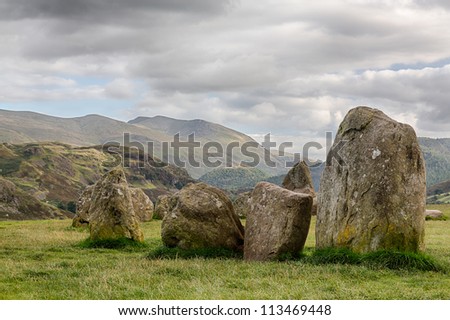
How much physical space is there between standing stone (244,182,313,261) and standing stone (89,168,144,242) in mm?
8190

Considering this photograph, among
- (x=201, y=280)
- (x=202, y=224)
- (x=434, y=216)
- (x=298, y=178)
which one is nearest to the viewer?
(x=201, y=280)

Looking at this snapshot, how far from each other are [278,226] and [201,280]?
5399 millimetres

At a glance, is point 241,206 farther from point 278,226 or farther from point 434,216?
point 278,226

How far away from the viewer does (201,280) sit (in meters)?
15.7

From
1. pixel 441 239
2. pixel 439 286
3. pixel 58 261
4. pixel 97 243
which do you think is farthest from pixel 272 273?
pixel 441 239

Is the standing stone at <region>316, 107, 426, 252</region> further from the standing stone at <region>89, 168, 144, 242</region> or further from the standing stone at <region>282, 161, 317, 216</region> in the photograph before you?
the standing stone at <region>282, 161, 317, 216</region>

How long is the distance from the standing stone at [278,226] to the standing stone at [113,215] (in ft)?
26.9

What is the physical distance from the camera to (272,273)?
16656mm

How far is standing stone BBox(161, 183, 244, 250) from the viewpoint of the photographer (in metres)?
22.1

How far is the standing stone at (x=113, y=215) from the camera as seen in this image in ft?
89.0

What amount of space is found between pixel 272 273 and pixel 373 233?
4.33 metres

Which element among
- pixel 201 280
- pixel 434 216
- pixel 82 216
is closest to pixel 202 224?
pixel 201 280

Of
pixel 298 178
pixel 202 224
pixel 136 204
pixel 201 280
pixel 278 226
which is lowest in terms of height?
pixel 136 204

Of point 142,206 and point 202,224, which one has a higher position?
point 202,224
